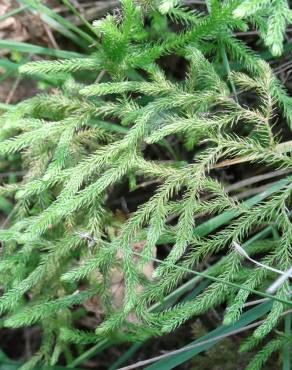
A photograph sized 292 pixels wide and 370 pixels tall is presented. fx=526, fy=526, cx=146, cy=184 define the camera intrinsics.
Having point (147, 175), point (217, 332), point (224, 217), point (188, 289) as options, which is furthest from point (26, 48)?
point (217, 332)

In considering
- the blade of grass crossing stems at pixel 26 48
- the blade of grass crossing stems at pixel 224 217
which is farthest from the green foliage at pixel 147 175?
the blade of grass crossing stems at pixel 26 48

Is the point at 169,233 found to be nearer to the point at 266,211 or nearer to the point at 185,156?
the point at 266,211

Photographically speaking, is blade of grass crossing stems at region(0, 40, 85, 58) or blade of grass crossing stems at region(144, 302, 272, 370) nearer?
blade of grass crossing stems at region(144, 302, 272, 370)

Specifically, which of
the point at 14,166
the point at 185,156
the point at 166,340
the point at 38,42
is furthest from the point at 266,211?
the point at 38,42

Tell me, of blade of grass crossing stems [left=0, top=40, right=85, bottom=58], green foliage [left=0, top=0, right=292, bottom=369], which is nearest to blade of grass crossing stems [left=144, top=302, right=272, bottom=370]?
green foliage [left=0, top=0, right=292, bottom=369]

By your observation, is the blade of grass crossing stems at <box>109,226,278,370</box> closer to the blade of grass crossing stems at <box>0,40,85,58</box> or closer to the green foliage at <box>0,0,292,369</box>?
the green foliage at <box>0,0,292,369</box>

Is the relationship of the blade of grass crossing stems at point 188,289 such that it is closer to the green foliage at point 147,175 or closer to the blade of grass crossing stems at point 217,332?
the green foliage at point 147,175

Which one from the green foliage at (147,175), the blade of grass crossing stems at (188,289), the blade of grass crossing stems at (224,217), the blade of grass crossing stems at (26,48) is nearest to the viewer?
the green foliage at (147,175)

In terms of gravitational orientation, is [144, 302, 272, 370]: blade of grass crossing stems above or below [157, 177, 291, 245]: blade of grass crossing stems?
below
